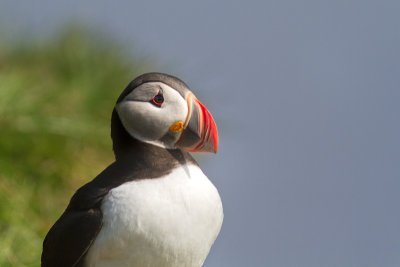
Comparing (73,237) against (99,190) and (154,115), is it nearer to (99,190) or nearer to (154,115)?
(99,190)

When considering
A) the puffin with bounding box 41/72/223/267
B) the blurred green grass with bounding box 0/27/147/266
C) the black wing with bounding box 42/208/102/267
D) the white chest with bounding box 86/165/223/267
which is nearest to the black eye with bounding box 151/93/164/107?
the puffin with bounding box 41/72/223/267

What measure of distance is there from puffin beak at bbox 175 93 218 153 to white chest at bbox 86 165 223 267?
103 mm

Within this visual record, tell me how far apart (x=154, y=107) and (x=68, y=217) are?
423mm

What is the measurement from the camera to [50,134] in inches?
213

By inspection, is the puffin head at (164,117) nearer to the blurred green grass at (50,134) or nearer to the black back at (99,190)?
the black back at (99,190)

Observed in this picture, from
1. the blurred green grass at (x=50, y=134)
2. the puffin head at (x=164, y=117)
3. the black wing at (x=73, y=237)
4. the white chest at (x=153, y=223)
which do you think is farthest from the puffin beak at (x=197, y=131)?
the blurred green grass at (x=50, y=134)

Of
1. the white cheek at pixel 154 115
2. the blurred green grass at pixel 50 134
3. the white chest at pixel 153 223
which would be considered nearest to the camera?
the white chest at pixel 153 223

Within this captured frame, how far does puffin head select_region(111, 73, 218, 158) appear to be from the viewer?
5.83ft

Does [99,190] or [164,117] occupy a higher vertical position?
[164,117]

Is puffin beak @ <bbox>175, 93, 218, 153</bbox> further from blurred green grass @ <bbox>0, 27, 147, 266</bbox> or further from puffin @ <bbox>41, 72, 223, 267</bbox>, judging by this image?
blurred green grass @ <bbox>0, 27, 147, 266</bbox>

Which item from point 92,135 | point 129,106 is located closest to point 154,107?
point 129,106

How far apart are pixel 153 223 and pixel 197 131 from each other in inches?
12.3

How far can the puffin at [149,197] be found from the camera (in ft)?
5.50

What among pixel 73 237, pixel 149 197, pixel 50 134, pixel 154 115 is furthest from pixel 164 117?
pixel 50 134
